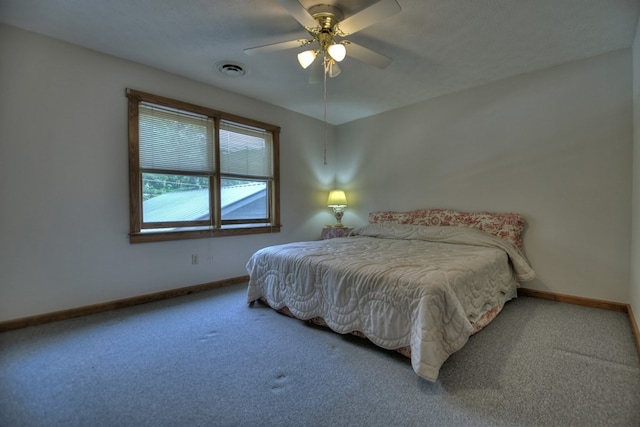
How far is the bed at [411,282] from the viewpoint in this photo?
161 centimetres

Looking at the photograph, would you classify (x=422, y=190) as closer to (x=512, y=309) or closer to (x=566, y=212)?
(x=566, y=212)

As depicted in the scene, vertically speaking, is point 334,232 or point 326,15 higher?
point 326,15

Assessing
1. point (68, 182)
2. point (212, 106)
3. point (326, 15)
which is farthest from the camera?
point (212, 106)

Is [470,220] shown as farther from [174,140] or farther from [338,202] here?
[174,140]

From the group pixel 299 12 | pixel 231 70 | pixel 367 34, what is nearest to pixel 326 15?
pixel 299 12

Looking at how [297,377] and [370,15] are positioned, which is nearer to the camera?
[297,377]

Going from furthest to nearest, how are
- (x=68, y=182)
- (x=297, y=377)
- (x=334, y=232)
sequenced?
(x=334, y=232) → (x=68, y=182) → (x=297, y=377)

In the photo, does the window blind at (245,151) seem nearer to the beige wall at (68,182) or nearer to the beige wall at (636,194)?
the beige wall at (68,182)

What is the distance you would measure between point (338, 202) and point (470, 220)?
1894mm

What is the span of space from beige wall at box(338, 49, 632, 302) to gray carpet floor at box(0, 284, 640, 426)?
24.5 inches

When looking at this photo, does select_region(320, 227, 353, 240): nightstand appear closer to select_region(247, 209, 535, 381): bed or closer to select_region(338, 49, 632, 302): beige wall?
select_region(247, 209, 535, 381): bed

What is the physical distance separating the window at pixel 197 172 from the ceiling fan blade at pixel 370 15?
207 centimetres

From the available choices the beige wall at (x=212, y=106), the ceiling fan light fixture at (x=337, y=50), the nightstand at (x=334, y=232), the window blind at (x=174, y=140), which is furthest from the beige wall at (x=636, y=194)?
the window blind at (x=174, y=140)

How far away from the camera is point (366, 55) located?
7.44 feet
